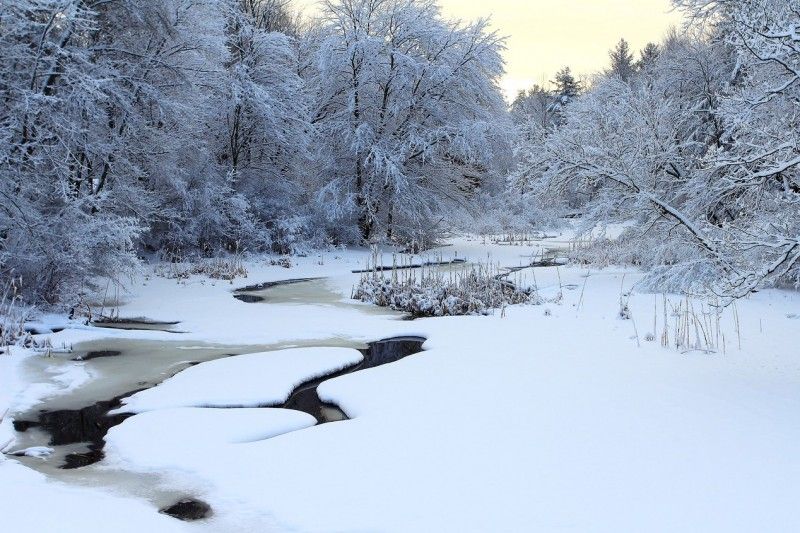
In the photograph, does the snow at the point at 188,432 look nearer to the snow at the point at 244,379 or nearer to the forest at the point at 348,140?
the snow at the point at 244,379

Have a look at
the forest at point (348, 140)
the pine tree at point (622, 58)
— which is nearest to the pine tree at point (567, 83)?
the pine tree at point (622, 58)

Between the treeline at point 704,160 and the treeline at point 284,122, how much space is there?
18.3 ft

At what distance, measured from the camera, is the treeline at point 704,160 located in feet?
17.4

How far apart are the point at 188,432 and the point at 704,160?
4.96m

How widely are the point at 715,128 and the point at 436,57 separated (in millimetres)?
10322

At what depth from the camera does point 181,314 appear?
1058 cm

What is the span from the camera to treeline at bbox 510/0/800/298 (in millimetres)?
5312

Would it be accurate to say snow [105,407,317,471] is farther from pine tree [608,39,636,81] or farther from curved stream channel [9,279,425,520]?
pine tree [608,39,636,81]

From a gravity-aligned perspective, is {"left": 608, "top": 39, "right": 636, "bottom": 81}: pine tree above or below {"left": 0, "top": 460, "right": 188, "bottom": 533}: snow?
above

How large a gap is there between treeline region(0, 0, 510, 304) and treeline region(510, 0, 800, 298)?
5584 mm

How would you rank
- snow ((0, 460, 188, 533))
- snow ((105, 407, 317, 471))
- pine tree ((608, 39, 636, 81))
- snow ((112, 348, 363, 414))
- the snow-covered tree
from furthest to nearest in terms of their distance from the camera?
pine tree ((608, 39, 636, 81)) < the snow-covered tree < snow ((112, 348, 363, 414)) < snow ((105, 407, 317, 471)) < snow ((0, 460, 188, 533))

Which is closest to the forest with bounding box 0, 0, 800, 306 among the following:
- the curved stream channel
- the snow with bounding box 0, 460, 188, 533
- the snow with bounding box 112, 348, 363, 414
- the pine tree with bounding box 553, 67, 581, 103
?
the curved stream channel

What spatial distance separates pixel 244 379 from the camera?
255 inches

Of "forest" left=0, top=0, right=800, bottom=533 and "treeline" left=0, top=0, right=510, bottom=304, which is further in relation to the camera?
"treeline" left=0, top=0, right=510, bottom=304
